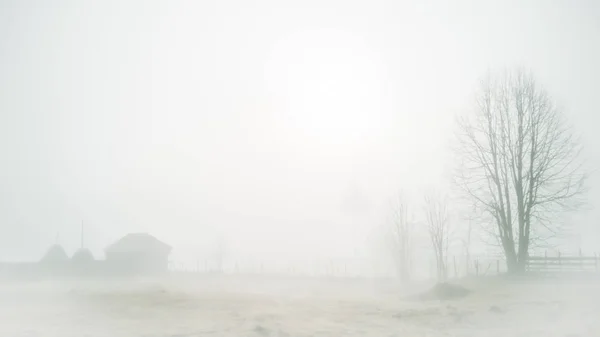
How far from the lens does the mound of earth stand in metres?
25.3

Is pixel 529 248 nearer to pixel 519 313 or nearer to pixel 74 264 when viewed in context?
pixel 519 313

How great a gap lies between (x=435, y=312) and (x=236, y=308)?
7.94 m

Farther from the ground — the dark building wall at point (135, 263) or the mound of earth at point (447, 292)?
the mound of earth at point (447, 292)

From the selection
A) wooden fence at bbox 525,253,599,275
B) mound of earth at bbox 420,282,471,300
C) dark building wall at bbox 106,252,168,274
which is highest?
wooden fence at bbox 525,253,599,275

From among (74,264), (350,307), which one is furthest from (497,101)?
(74,264)

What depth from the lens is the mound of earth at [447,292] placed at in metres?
25.3

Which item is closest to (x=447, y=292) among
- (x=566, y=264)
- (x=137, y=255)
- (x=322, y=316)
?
(x=566, y=264)

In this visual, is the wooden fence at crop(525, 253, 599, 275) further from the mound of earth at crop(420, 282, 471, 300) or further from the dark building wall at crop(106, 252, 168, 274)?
the dark building wall at crop(106, 252, 168, 274)

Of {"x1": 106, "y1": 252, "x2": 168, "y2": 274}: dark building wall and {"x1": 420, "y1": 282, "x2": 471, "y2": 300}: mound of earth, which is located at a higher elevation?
{"x1": 420, "y1": 282, "x2": 471, "y2": 300}: mound of earth

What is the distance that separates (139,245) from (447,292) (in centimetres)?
5558

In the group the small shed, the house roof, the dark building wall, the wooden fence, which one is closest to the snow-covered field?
the wooden fence

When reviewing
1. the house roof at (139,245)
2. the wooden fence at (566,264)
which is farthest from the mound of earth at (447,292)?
the house roof at (139,245)

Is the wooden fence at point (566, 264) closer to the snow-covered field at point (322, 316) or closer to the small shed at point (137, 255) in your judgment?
the snow-covered field at point (322, 316)

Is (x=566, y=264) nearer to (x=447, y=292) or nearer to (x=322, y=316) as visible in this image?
(x=447, y=292)
